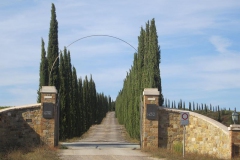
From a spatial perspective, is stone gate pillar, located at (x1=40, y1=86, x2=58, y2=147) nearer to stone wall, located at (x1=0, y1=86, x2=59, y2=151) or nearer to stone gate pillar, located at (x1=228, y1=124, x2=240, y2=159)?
stone wall, located at (x1=0, y1=86, x2=59, y2=151)

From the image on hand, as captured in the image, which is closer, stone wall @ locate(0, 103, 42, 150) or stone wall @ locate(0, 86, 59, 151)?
stone wall @ locate(0, 103, 42, 150)

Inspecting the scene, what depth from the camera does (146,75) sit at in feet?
102

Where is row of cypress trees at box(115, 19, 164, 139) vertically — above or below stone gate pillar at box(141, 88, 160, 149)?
above

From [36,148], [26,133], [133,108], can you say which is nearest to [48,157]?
[36,148]

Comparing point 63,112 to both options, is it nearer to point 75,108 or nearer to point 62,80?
point 62,80

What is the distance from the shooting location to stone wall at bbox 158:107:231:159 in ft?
67.3

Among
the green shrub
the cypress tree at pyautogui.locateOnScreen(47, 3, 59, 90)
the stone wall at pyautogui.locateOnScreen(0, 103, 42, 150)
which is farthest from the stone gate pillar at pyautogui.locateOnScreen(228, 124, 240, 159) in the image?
the cypress tree at pyautogui.locateOnScreen(47, 3, 59, 90)

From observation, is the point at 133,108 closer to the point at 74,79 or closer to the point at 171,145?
the point at 74,79

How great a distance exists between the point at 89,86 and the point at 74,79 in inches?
688

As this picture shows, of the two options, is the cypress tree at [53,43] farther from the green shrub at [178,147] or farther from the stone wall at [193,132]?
the green shrub at [178,147]

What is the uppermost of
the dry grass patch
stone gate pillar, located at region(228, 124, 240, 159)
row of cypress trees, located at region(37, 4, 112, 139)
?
row of cypress trees, located at region(37, 4, 112, 139)

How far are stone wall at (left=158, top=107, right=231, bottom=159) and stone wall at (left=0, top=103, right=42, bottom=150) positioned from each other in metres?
5.79

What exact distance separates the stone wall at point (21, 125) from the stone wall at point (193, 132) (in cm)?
579

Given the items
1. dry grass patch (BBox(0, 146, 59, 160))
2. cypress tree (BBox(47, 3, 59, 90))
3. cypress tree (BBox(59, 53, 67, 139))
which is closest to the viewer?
dry grass patch (BBox(0, 146, 59, 160))
